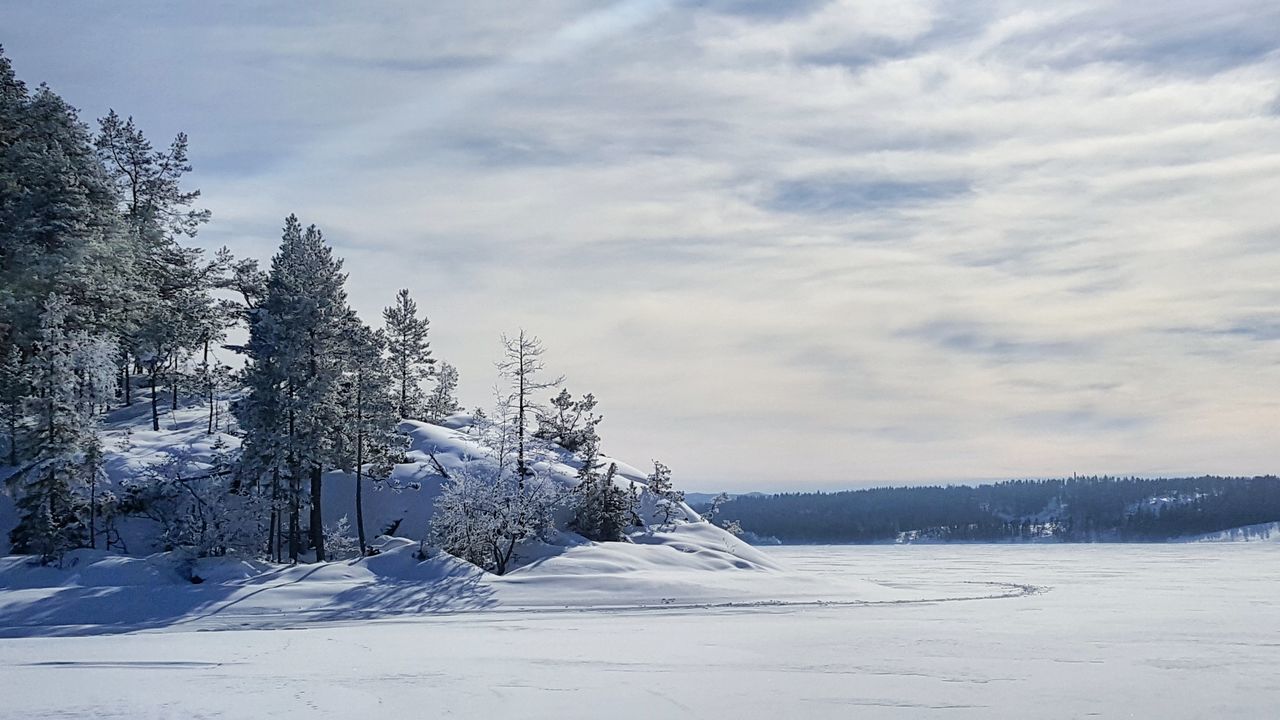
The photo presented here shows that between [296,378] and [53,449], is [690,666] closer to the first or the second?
[296,378]

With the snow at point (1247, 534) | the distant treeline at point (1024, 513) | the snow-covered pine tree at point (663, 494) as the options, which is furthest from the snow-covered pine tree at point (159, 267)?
the snow at point (1247, 534)

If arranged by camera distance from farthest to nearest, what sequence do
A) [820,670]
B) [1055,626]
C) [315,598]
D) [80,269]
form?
[80,269] < [315,598] < [1055,626] < [820,670]

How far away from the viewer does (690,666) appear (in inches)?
758

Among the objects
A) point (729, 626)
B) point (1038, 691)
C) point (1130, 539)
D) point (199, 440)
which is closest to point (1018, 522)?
point (1130, 539)

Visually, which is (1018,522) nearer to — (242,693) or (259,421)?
(259,421)

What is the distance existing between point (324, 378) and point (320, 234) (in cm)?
736

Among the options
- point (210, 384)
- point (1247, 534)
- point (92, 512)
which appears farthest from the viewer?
point (1247, 534)

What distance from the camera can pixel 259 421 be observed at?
46.9 meters

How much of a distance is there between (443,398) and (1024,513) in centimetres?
13164

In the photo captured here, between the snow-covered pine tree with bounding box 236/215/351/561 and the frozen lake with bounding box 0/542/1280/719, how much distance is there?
15.8m

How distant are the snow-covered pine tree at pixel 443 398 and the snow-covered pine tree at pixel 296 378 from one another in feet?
78.3

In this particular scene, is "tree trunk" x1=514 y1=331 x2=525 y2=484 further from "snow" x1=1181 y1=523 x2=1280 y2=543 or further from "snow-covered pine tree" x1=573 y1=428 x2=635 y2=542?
"snow" x1=1181 y1=523 x2=1280 y2=543

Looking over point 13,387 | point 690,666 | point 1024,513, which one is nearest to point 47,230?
point 13,387

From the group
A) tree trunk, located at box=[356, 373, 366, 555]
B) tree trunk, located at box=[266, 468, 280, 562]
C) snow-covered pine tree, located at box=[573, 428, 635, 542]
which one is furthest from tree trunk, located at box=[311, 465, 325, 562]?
snow-covered pine tree, located at box=[573, 428, 635, 542]
